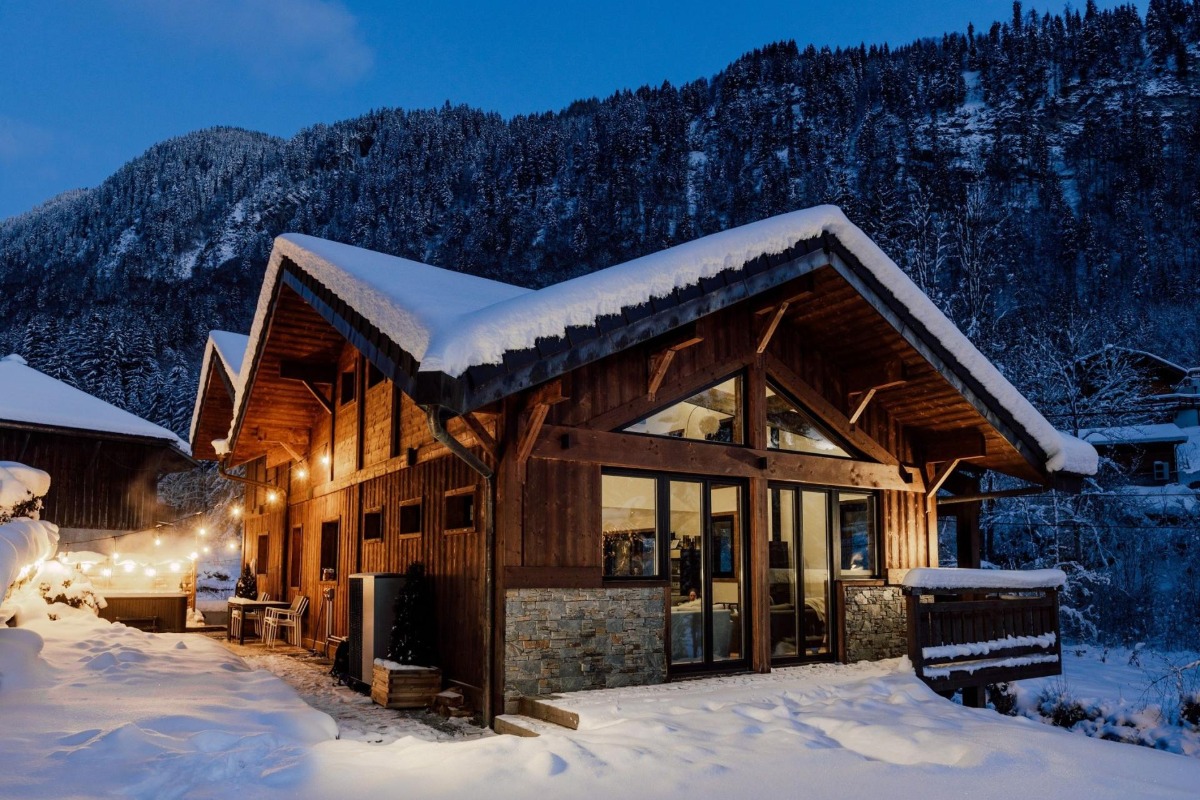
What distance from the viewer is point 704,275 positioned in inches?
293

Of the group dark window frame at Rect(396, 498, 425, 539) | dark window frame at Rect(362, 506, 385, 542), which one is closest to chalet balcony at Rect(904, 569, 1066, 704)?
dark window frame at Rect(396, 498, 425, 539)

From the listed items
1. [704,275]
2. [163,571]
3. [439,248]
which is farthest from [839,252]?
[439,248]

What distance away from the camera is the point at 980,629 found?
9.53m

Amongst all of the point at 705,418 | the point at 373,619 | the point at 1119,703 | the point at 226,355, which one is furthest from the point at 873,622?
the point at 226,355

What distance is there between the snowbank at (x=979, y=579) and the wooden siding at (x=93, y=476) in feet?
57.3

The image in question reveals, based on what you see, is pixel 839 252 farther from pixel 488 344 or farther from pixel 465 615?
pixel 465 615

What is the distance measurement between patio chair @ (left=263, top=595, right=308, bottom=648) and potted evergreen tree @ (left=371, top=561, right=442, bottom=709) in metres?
4.79

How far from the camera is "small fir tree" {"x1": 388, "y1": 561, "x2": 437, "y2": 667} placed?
28.0 feet

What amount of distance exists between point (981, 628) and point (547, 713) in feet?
17.6

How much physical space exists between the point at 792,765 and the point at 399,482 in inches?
243

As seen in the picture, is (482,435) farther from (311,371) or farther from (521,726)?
(311,371)

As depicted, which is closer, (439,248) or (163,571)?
(163,571)

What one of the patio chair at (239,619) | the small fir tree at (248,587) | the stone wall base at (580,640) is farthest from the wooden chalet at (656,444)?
the small fir tree at (248,587)

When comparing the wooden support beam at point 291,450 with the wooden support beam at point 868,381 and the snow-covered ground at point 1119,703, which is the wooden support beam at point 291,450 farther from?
the snow-covered ground at point 1119,703
